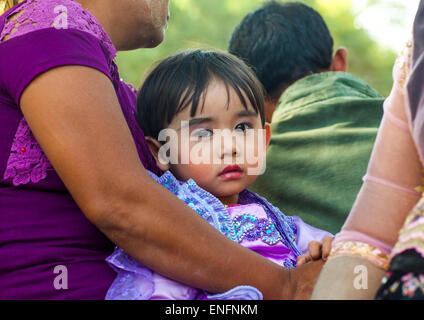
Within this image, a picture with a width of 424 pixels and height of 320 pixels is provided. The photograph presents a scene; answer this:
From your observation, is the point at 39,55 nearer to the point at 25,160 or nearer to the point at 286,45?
the point at 25,160

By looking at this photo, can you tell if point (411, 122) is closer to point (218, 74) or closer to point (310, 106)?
point (218, 74)

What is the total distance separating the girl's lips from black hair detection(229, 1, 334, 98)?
1.66 meters

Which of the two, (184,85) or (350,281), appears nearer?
(350,281)

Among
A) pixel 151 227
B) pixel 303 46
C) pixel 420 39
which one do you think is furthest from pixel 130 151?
pixel 303 46

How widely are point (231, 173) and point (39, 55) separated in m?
0.94

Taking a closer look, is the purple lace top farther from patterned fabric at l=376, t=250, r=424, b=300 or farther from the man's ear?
the man's ear

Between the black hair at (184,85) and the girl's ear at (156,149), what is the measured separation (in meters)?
0.02

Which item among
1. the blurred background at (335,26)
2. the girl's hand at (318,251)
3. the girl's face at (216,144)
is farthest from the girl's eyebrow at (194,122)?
the blurred background at (335,26)

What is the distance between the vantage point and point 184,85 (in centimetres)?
248

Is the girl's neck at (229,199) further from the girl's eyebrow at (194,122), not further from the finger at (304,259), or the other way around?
the finger at (304,259)

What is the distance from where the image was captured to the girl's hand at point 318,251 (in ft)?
6.56

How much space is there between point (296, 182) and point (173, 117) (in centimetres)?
86

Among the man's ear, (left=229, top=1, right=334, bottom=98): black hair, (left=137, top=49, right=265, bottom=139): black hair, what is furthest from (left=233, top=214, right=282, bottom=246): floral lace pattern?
the man's ear

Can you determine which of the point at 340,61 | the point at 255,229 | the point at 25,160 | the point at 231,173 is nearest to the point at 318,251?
the point at 255,229
